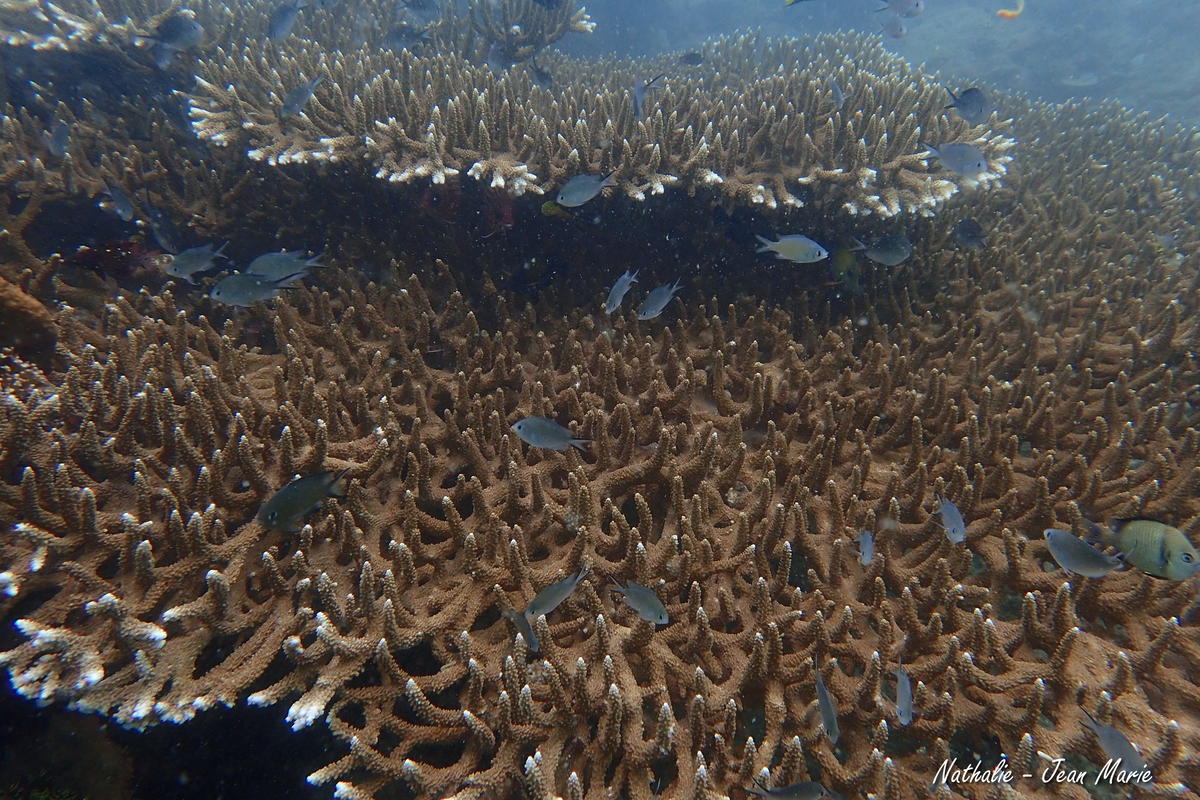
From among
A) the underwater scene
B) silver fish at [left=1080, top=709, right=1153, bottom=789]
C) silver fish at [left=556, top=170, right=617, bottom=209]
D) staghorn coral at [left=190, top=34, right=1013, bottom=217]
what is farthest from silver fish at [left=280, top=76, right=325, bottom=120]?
silver fish at [left=1080, top=709, right=1153, bottom=789]

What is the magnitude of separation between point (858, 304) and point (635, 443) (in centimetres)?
258

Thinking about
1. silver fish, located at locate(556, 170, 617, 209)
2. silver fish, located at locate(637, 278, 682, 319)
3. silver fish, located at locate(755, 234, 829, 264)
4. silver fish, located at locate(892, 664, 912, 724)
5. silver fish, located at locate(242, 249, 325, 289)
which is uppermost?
silver fish, located at locate(556, 170, 617, 209)

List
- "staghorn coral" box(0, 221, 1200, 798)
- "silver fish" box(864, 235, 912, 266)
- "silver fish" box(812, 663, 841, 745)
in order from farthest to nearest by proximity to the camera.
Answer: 1. "silver fish" box(864, 235, 912, 266)
2. "staghorn coral" box(0, 221, 1200, 798)
3. "silver fish" box(812, 663, 841, 745)

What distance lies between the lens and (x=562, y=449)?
3.29 m

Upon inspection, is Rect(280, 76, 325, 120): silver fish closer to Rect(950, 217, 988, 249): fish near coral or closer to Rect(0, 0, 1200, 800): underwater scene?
Rect(0, 0, 1200, 800): underwater scene

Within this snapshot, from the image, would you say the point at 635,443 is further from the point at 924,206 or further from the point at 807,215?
the point at 924,206

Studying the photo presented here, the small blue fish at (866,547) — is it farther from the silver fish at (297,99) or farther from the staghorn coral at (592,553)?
the silver fish at (297,99)

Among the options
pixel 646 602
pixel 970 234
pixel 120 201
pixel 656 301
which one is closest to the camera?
pixel 646 602

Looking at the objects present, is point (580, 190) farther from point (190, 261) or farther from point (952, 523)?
point (952, 523)

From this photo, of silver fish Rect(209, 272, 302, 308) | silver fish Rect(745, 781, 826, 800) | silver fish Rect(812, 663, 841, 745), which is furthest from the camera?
silver fish Rect(209, 272, 302, 308)

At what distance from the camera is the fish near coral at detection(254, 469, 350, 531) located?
2537 mm

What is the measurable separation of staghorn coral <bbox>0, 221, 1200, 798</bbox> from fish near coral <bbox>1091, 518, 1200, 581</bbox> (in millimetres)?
354

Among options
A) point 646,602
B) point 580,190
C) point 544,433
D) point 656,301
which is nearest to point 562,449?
point 544,433

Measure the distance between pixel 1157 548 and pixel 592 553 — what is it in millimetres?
2605
